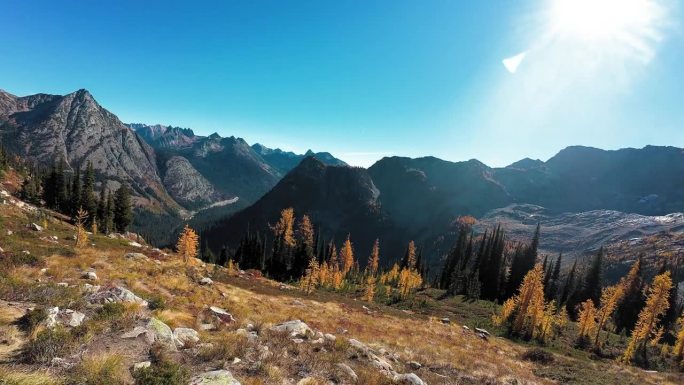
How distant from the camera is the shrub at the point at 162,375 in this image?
8.69m

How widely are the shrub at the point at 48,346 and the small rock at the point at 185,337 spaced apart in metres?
3.48

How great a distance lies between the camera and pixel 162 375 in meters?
8.95

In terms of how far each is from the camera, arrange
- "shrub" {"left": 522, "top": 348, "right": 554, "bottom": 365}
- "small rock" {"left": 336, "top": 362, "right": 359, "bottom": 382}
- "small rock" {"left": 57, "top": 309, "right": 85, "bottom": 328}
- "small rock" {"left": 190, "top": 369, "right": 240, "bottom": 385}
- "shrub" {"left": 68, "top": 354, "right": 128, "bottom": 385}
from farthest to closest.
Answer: "shrub" {"left": 522, "top": 348, "right": 554, "bottom": 365} < "small rock" {"left": 336, "top": 362, "right": 359, "bottom": 382} < "small rock" {"left": 57, "top": 309, "right": 85, "bottom": 328} < "small rock" {"left": 190, "top": 369, "right": 240, "bottom": 385} < "shrub" {"left": 68, "top": 354, "right": 128, "bottom": 385}

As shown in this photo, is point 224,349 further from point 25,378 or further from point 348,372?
point 25,378

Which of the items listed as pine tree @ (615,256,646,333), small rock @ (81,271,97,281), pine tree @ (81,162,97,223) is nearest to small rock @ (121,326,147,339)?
small rock @ (81,271,97,281)

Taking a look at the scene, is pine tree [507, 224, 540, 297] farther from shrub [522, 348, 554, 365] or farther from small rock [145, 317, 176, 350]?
small rock [145, 317, 176, 350]

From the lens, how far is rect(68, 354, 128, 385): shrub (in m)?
8.10

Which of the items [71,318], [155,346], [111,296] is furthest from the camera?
[111,296]

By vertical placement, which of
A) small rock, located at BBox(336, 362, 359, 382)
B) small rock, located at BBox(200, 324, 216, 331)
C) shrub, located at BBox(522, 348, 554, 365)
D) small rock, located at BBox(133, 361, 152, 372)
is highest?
small rock, located at BBox(133, 361, 152, 372)

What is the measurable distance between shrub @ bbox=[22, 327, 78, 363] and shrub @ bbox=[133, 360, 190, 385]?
2224 mm

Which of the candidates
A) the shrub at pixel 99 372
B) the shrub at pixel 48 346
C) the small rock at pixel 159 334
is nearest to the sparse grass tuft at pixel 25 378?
the shrub at pixel 99 372

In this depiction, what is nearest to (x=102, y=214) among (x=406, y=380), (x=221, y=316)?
(x=221, y=316)

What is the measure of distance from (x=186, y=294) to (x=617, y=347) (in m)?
68.8

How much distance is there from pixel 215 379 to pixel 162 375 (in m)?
1.50
